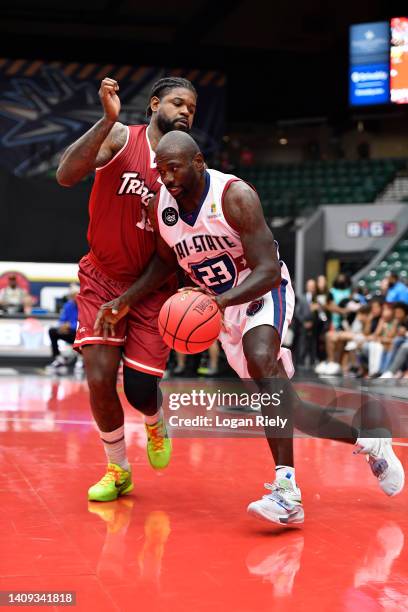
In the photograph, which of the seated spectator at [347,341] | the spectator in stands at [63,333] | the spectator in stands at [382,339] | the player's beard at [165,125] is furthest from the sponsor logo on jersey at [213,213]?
the spectator in stands at [63,333]

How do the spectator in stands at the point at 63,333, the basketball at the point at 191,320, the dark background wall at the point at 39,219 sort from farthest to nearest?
the dark background wall at the point at 39,219 < the spectator in stands at the point at 63,333 < the basketball at the point at 191,320

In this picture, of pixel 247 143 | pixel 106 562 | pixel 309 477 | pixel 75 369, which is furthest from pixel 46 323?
pixel 247 143

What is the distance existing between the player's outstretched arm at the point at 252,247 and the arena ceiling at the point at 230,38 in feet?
56.2

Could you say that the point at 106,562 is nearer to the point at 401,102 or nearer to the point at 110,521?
the point at 110,521

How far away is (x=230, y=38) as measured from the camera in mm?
22938

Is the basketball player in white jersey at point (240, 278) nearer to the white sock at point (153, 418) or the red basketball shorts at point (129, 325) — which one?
the red basketball shorts at point (129, 325)

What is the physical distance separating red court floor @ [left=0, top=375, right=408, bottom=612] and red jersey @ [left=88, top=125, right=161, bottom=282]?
1.13 meters

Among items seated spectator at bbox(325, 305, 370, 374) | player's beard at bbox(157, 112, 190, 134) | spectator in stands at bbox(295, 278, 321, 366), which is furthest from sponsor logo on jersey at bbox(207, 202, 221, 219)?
spectator in stands at bbox(295, 278, 321, 366)

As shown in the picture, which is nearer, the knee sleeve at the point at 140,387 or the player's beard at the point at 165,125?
the player's beard at the point at 165,125

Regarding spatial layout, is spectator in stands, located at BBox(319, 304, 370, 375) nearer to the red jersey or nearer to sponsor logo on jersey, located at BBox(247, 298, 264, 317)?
the red jersey

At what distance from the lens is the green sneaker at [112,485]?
12.7 feet

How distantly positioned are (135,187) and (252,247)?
2.36ft

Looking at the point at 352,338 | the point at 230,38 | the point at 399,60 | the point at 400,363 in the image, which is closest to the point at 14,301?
the point at 352,338

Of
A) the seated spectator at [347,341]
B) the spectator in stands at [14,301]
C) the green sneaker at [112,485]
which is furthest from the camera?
the spectator in stands at [14,301]
